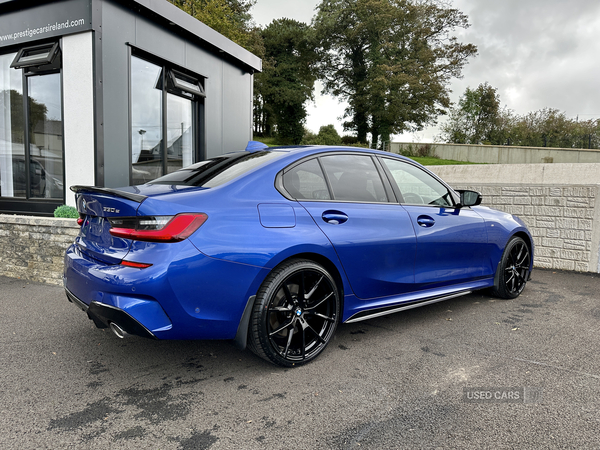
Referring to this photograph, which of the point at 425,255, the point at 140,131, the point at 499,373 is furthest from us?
the point at 140,131

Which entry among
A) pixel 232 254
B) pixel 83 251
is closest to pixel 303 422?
pixel 232 254

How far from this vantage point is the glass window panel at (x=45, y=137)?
23.3 ft

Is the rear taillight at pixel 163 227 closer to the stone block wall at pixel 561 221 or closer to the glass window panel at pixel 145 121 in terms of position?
the glass window panel at pixel 145 121

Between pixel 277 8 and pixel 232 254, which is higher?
pixel 277 8

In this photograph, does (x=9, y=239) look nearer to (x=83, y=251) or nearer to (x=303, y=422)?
(x=83, y=251)

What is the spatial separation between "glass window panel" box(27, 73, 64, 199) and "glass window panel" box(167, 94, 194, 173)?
6.44 feet

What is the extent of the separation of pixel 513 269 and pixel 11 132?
29.2ft

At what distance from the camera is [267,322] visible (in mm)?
2648

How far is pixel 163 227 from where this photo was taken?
92.6 inches

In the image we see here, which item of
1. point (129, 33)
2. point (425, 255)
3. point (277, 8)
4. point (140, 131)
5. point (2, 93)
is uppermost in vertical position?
point (277, 8)

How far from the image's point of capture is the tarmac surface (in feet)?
6.84

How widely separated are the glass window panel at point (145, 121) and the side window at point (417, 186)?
5156 mm

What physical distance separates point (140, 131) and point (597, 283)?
7.78 meters

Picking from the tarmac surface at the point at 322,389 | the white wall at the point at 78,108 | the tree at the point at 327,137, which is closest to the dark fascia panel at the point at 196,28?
the white wall at the point at 78,108
